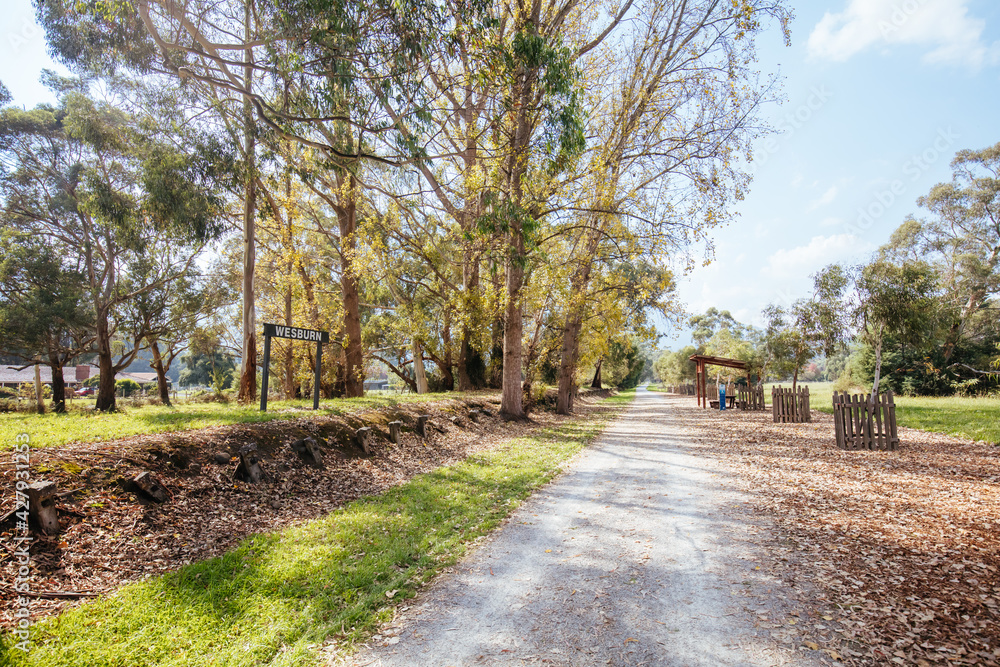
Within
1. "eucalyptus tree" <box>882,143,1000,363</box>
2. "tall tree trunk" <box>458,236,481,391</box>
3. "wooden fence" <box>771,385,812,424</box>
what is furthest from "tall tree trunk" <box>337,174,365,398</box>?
"eucalyptus tree" <box>882,143,1000,363</box>

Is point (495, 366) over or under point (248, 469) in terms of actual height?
over

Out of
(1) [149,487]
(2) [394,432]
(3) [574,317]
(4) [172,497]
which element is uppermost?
(3) [574,317]

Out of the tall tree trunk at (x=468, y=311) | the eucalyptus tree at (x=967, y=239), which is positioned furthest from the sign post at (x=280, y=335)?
the eucalyptus tree at (x=967, y=239)

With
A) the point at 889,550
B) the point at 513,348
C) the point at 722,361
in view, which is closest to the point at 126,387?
the point at 513,348

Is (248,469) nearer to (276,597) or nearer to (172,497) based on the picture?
(172,497)

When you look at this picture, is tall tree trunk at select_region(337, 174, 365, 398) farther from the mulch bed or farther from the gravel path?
the gravel path

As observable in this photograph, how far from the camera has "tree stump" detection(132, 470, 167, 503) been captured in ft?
15.0

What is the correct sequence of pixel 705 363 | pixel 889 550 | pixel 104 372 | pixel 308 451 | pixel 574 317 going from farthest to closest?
pixel 705 363 < pixel 574 317 < pixel 104 372 < pixel 308 451 < pixel 889 550

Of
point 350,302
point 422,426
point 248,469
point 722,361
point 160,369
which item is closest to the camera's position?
point 248,469

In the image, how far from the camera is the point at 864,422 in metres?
10.2

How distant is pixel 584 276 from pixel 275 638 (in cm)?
1499

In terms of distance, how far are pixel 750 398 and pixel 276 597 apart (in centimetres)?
2464

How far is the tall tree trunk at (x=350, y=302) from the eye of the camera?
52.4 feet

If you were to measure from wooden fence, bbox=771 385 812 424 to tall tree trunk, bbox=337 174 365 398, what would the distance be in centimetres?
1460
